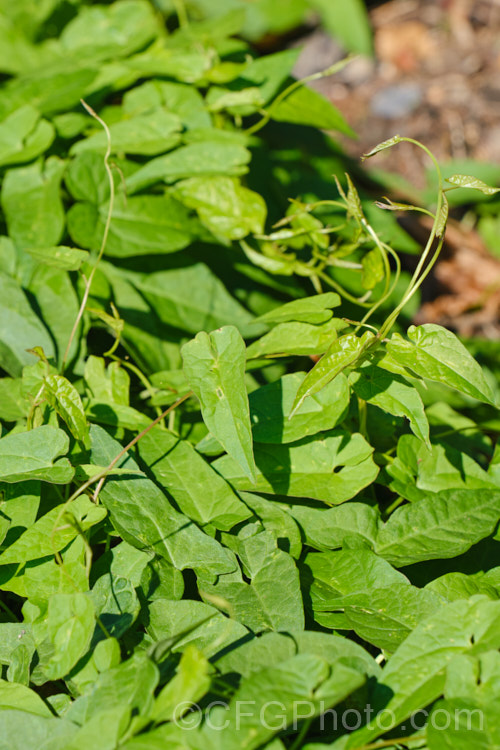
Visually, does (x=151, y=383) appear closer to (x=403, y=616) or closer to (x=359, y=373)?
(x=359, y=373)

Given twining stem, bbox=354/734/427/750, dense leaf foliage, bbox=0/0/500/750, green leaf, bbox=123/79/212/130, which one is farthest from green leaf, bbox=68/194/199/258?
twining stem, bbox=354/734/427/750

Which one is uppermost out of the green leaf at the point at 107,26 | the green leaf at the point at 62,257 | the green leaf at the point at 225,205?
the green leaf at the point at 107,26

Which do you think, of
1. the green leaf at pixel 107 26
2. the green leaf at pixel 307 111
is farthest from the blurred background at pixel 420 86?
the green leaf at pixel 307 111

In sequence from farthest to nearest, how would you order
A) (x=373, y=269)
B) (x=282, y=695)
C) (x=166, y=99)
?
(x=166, y=99), (x=373, y=269), (x=282, y=695)

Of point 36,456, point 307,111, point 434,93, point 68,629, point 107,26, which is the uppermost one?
point 107,26

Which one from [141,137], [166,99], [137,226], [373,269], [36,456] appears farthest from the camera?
[166,99]

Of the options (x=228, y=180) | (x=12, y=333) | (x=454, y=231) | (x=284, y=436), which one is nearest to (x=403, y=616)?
(x=284, y=436)

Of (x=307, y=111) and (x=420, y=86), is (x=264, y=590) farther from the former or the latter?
(x=420, y=86)

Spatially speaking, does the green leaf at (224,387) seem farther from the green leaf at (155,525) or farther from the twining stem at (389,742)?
the twining stem at (389,742)

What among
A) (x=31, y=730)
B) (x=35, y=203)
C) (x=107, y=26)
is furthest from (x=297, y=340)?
(x=107, y=26)
